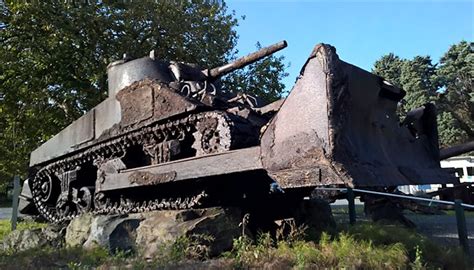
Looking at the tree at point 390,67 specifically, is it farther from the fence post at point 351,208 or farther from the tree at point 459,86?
the fence post at point 351,208

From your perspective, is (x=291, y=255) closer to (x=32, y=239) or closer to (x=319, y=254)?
(x=319, y=254)

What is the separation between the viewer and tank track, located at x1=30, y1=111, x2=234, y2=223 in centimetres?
617

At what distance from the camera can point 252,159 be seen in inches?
210

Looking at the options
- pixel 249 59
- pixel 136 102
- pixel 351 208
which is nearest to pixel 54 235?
pixel 136 102

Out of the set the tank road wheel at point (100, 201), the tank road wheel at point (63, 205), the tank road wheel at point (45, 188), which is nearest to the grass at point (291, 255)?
the tank road wheel at point (100, 201)

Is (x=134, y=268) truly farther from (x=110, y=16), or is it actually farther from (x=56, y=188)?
(x=110, y=16)

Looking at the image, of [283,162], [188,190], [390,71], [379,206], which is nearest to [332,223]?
[188,190]

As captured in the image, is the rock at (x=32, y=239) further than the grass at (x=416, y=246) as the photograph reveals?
Yes

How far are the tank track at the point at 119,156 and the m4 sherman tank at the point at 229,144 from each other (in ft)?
0.07

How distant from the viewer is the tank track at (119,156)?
617 centimetres

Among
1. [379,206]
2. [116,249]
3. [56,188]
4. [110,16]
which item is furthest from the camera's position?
[110,16]

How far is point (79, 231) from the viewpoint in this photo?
7.36 m

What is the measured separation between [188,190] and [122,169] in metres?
1.42

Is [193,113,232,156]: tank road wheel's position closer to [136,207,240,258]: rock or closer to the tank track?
the tank track
